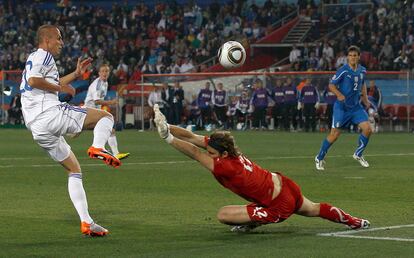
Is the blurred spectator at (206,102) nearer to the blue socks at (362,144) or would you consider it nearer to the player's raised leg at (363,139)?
the player's raised leg at (363,139)

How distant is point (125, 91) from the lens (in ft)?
150

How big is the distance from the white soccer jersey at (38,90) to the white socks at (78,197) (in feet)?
2.82

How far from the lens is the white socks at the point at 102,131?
39.6 ft

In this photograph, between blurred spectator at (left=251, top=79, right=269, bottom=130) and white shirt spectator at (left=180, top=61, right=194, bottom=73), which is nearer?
blurred spectator at (left=251, top=79, right=269, bottom=130)

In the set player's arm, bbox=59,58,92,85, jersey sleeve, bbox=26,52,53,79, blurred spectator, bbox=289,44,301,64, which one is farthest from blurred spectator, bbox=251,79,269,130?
jersey sleeve, bbox=26,52,53,79

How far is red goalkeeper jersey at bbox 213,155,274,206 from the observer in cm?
1125

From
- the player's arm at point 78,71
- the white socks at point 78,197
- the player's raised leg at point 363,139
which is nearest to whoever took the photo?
the white socks at point 78,197

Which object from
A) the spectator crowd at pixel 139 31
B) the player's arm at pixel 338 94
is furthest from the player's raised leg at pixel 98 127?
the spectator crowd at pixel 139 31

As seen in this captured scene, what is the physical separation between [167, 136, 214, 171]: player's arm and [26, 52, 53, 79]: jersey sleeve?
5.58ft

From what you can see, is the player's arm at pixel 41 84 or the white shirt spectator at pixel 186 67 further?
the white shirt spectator at pixel 186 67

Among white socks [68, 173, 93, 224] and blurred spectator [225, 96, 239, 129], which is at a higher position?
white socks [68, 173, 93, 224]

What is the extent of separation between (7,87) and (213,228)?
37011mm

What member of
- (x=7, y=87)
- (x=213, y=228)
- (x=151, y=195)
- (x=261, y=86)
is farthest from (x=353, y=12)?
(x=213, y=228)

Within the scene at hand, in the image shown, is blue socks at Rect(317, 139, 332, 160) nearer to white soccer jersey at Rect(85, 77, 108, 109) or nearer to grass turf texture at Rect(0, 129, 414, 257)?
grass turf texture at Rect(0, 129, 414, 257)
